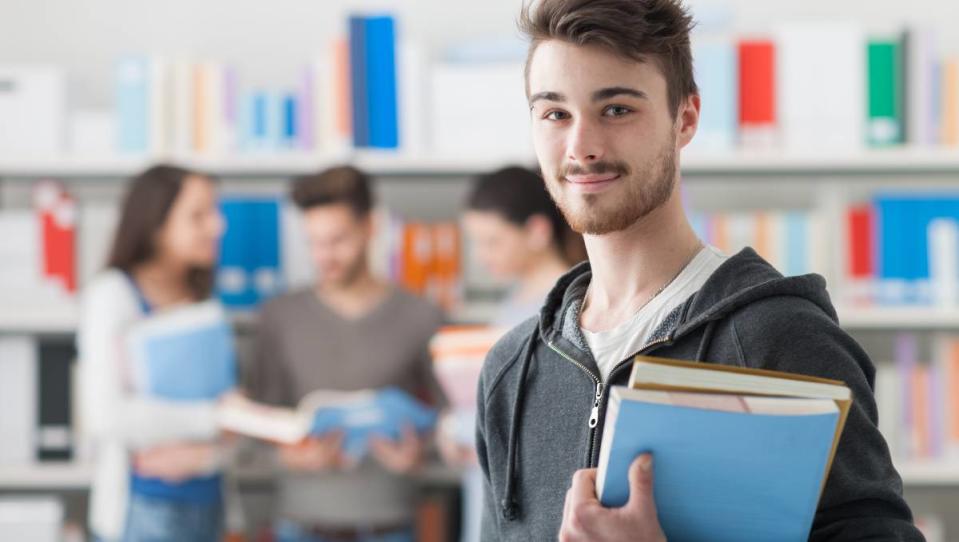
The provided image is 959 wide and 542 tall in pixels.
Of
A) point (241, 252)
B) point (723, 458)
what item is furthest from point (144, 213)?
point (723, 458)

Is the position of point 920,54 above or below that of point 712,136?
above

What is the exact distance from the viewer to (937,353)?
10.6ft

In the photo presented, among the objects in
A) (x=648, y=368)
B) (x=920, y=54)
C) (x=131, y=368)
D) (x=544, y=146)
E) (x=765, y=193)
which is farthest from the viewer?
(x=765, y=193)

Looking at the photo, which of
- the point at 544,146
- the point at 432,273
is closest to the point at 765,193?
the point at 432,273

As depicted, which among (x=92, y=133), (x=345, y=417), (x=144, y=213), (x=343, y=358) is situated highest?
(x=92, y=133)

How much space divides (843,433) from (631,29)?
17.0 inches

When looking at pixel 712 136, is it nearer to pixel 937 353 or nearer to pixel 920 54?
pixel 920 54

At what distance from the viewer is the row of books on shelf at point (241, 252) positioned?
3273 mm

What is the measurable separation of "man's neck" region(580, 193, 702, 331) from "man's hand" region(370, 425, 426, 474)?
70.7 inches

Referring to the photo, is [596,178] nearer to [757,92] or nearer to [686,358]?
[686,358]

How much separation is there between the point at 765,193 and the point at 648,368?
286cm

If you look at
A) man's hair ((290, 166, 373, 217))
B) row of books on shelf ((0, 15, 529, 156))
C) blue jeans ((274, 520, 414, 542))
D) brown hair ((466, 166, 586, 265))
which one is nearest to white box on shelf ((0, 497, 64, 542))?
blue jeans ((274, 520, 414, 542))

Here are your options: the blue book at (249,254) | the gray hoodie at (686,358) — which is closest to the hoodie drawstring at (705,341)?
the gray hoodie at (686,358)

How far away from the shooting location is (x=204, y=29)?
12.5 feet
